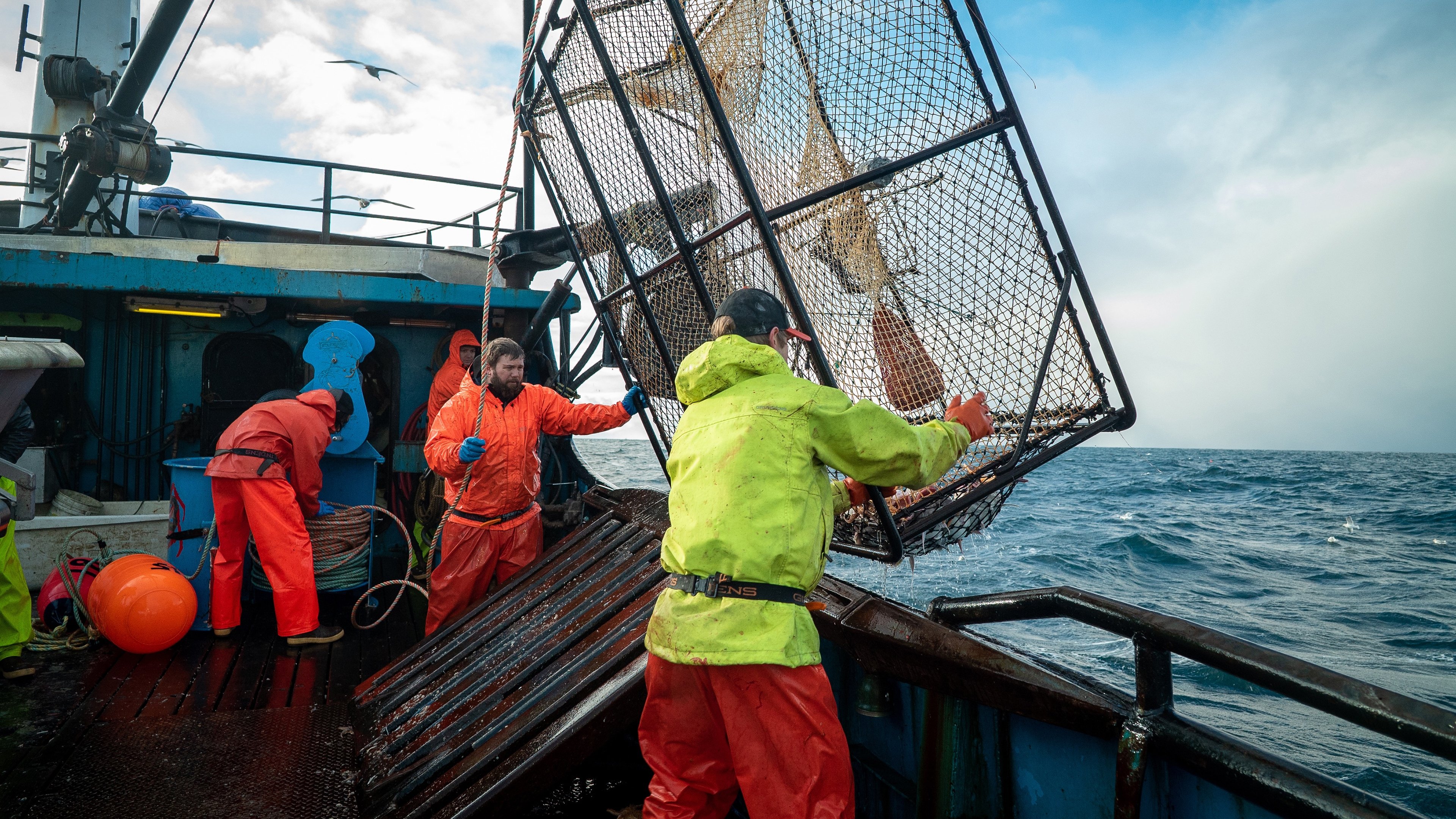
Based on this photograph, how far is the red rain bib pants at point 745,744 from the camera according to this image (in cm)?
188

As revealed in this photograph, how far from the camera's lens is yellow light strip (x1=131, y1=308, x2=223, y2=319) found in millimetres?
5570

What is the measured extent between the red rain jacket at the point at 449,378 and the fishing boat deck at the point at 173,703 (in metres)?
1.89

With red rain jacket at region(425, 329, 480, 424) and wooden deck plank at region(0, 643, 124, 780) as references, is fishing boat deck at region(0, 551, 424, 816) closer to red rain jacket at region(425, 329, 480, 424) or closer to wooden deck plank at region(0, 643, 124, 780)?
wooden deck plank at region(0, 643, 124, 780)

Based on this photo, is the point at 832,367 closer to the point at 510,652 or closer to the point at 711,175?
the point at 711,175

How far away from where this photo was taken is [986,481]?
259 centimetres

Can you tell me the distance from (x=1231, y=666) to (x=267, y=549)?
4.56m

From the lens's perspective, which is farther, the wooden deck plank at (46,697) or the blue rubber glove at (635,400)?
the blue rubber glove at (635,400)

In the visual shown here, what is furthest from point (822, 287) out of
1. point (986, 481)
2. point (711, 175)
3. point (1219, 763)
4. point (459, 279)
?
point (459, 279)

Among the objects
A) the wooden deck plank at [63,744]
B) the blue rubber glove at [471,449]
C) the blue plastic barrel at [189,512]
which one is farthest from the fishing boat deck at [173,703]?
the blue rubber glove at [471,449]

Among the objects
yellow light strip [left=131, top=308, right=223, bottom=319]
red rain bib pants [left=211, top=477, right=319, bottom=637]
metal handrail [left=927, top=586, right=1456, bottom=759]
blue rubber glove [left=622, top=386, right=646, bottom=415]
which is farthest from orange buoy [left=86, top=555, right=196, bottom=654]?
metal handrail [left=927, top=586, right=1456, bottom=759]

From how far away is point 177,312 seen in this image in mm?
5641

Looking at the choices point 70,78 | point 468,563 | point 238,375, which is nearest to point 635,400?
point 468,563

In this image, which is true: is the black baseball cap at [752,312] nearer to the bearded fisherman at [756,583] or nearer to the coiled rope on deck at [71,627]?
the bearded fisherman at [756,583]

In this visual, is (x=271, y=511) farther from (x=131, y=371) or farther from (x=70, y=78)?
(x=70, y=78)
